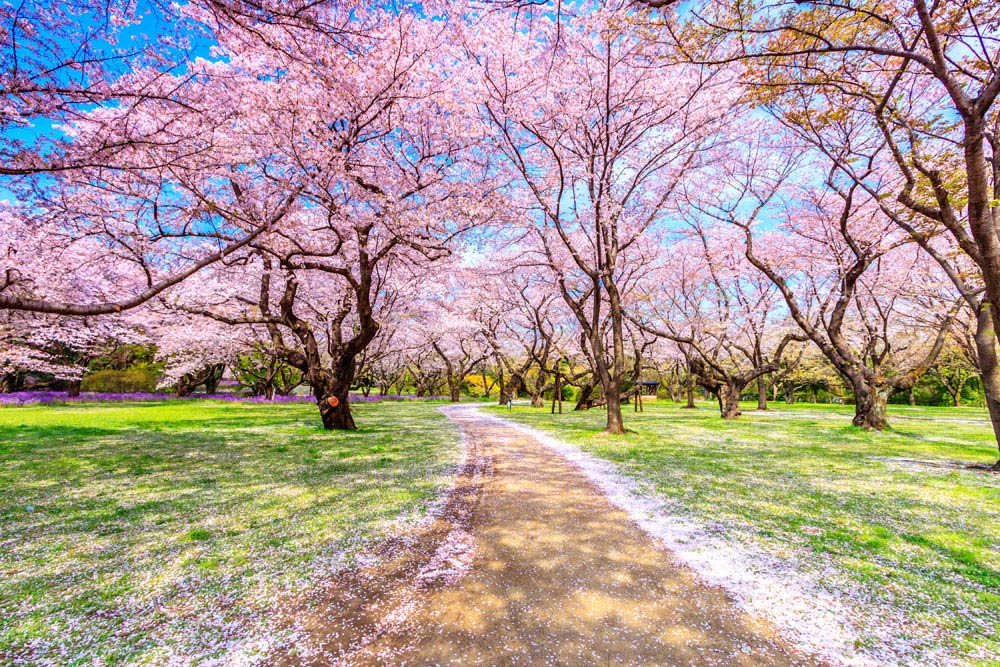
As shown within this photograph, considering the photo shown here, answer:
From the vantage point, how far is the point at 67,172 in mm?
5781

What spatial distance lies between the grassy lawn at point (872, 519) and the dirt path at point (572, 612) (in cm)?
94

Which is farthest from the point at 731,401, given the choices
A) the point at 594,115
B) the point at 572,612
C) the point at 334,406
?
the point at 572,612

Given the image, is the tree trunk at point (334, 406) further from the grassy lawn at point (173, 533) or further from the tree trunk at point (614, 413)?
the tree trunk at point (614, 413)

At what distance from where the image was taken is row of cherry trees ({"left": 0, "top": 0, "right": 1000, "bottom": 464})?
530cm

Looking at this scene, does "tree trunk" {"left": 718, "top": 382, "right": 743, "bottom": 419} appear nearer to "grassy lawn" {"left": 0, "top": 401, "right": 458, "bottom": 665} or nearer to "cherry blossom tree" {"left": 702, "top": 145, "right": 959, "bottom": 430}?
"cherry blossom tree" {"left": 702, "top": 145, "right": 959, "bottom": 430}

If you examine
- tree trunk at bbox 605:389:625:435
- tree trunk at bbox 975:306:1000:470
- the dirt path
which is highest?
tree trunk at bbox 975:306:1000:470

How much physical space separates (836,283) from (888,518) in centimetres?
1472

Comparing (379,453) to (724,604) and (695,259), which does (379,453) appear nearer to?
(724,604)

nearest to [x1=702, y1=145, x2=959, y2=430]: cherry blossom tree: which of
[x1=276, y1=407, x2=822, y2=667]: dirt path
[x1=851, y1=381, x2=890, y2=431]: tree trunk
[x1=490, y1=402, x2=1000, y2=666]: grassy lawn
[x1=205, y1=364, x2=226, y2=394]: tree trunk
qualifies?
[x1=851, y1=381, x2=890, y2=431]: tree trunk

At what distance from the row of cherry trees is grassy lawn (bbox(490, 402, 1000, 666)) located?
2.86 m

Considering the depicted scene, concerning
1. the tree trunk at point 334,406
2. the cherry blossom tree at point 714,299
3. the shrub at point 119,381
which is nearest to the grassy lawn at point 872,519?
the tree trunk at point 334,406

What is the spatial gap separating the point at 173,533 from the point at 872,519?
27.2ft

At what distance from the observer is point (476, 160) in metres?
12.9

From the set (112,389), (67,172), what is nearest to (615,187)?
(67,172)
